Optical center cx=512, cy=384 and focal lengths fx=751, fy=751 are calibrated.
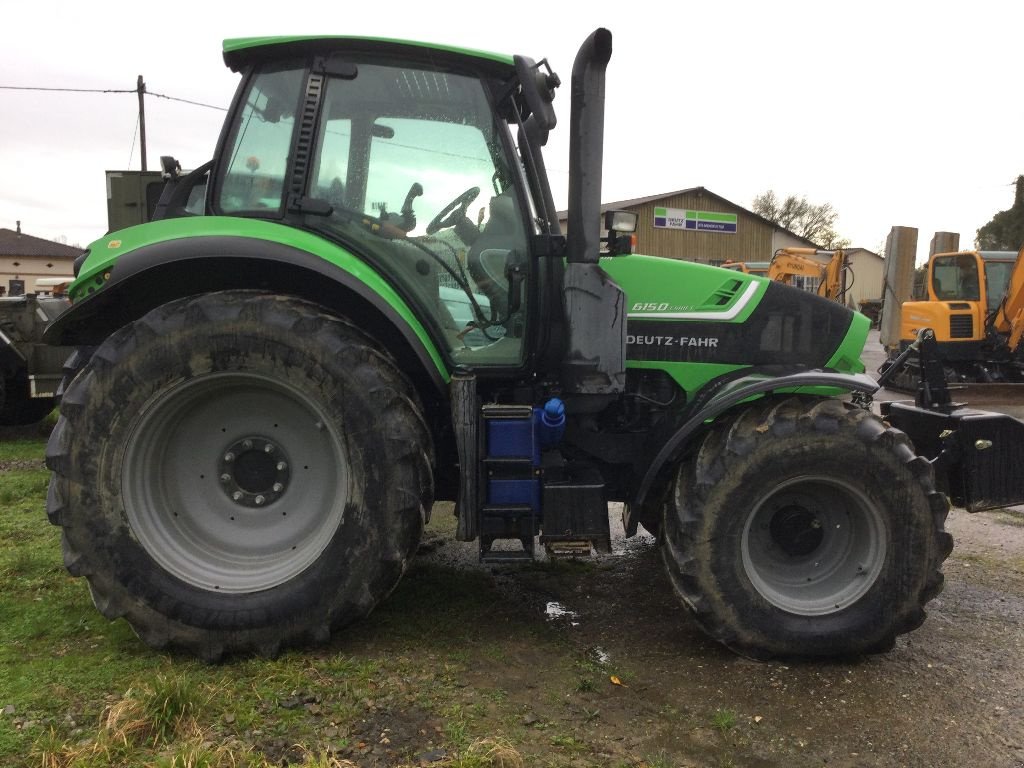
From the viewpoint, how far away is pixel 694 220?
39781mm

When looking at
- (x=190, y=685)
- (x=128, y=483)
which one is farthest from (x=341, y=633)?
(x=128, y=483)

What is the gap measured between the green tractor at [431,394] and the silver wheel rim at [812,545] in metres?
0.01

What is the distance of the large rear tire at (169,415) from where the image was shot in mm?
3002

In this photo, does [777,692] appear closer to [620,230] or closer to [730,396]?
[730,396]

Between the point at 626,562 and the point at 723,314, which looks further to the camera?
the point at 626,562

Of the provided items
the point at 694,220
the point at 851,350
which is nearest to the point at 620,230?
the point at 851,350

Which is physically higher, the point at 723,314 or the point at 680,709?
the point at 723,314

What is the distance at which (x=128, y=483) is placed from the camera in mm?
3070

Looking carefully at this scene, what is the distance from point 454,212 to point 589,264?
0.66 metres

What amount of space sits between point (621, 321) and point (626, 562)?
5.76 ft

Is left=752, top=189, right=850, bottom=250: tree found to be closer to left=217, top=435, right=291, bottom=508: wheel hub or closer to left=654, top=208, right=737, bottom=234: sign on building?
left=654, top=208, right=737, bottom=234: sign on building

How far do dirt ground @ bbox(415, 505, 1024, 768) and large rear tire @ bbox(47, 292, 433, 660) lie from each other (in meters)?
0.74

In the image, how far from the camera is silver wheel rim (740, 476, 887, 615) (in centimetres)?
322

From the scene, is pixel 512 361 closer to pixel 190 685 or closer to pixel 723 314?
pixel 723 314
